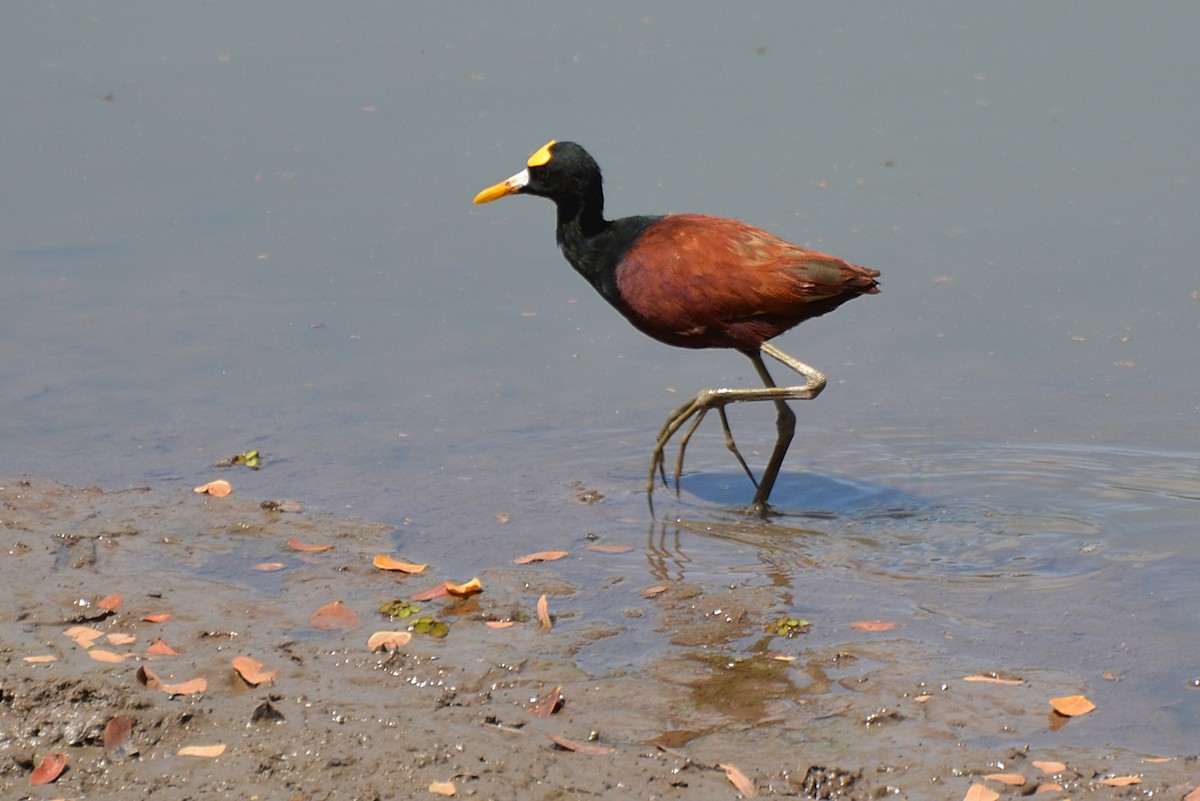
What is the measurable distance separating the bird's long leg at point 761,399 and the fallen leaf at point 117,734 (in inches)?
114

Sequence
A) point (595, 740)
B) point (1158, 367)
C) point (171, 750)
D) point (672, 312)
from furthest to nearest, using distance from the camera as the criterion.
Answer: point (1158, 367) → point (672, 312) → point (595, 740) → point (171, 750)

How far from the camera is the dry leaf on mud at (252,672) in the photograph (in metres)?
4.64

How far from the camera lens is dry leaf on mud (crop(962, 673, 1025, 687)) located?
4.84 m

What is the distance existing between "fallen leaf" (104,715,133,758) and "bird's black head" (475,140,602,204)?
311 centimetres

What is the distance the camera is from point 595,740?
4.36m

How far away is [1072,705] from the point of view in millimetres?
4676

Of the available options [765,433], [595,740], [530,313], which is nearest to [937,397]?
[765,433]

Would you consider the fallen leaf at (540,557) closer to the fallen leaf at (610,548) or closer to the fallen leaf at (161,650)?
the fallen leaf at (610,548)

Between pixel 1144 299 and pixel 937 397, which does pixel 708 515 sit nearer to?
pixel 937 397

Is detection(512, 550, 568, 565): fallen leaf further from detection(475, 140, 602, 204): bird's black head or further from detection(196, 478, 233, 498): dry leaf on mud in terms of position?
detection(475, 140, 602, 204): bird's black head

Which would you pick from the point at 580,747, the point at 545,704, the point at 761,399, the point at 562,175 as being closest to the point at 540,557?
the point at 761,399

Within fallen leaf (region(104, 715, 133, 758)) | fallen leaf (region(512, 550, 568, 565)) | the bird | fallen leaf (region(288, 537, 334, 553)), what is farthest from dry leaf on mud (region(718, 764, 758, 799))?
the bird

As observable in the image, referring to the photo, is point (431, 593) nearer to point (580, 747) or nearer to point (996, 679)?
point (580, 747)

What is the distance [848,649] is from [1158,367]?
381 cm
